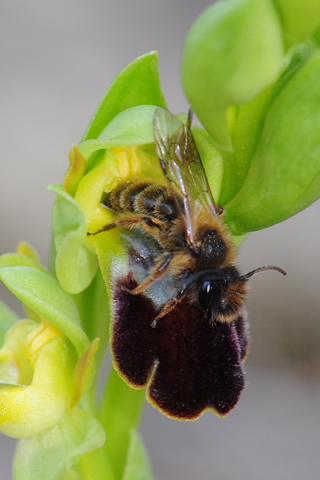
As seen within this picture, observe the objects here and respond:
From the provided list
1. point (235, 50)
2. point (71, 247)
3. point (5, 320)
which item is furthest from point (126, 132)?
point (5, 320)

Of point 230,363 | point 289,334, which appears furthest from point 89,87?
point 230,363

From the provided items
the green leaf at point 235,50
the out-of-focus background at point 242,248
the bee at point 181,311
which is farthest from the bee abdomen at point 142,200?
the out-of-focus background at point 242,248

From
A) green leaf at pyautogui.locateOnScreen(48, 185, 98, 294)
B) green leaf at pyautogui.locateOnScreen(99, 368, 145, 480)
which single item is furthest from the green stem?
green leaf at pyautogui.locateOnScreen(48, 185, 98, 294)

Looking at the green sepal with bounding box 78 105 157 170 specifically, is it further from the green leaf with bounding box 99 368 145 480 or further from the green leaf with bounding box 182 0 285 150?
the green leaf with bounding box 99 368 145 480

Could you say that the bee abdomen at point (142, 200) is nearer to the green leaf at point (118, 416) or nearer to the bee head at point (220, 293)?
the bee head at point (220, 293)

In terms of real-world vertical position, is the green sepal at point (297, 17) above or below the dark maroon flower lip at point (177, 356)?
above
